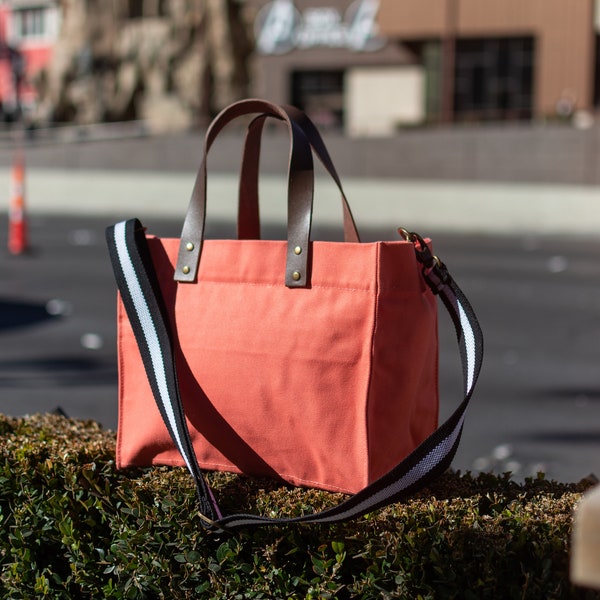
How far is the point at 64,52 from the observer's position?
67812 millimetres

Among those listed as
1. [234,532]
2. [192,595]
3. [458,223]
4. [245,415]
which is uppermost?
[245,415]

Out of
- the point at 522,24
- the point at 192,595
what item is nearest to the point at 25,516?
the point at 192,595

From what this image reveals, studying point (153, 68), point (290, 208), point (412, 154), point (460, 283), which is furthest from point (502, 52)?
point (290, 208)

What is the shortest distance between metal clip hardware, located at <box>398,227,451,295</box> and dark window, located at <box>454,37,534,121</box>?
3938 centimetres

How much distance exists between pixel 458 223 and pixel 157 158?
10822 millimetres

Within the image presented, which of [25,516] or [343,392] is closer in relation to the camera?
[343,392]

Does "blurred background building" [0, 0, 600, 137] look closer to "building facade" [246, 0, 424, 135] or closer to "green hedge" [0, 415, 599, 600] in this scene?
"building facade" [246, 0, 424, 135]

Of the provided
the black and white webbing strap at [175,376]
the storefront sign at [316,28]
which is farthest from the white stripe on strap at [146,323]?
the storefront sign at [316,28]

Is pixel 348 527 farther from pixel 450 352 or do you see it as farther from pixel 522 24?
pixel 522 24

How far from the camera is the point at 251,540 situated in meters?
2.19

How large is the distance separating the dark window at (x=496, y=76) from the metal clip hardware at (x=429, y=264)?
129ft

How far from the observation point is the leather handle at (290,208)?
2256mm

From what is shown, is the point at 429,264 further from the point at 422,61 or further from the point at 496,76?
the point at 422,61

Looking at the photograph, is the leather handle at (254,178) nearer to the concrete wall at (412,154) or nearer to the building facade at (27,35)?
the concrete wall at (412,154)
